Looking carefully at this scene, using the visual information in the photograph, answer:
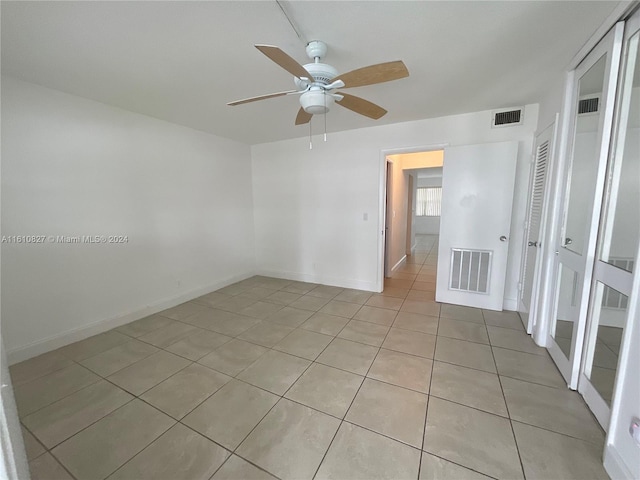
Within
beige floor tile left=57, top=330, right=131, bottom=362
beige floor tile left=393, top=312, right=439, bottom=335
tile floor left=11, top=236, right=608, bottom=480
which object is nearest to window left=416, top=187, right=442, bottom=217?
tile floor left=11, top=236, right=608, bottom=480

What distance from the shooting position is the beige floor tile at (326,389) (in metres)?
1.79

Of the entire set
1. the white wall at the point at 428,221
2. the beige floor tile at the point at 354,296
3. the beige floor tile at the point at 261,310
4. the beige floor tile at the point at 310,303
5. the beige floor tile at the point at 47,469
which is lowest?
the beige floor tile at the point at 47,469

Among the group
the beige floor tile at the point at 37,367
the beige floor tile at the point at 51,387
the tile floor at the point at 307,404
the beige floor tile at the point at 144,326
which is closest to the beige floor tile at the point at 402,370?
the tile floor at the point at 307,404

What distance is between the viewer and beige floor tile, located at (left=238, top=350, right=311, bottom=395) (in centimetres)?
201

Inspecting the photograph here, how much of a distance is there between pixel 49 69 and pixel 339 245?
359 cm

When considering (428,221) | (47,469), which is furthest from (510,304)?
(428,221)

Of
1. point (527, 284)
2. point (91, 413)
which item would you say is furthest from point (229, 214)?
point (527, 284)

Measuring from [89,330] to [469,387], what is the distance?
369 centimetres

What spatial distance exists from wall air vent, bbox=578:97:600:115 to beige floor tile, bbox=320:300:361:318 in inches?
110

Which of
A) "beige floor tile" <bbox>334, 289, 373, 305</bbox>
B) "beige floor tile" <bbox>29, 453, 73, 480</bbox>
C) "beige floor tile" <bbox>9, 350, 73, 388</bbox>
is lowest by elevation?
"beige floor tile" <bbox>29, 453, 73, 480</bbox>

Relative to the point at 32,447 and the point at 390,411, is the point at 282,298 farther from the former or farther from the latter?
the point at 32,447

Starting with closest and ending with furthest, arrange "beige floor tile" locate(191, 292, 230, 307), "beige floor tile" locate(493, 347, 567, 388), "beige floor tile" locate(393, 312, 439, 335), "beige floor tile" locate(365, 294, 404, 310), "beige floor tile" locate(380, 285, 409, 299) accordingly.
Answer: "beige floor tile" locate(493, 347, 567, 388), "beige floor tile" locate(393, 312, 439, 335), "beige floor tile" locate(365, 294, 404, 310), "beige floor tile" locate(191, 292, 230, 307), "beige floor tile" locate(380, 285, 409, 299)

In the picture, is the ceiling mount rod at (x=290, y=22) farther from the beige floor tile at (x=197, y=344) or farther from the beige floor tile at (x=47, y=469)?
the beige floor tile at (x=47, y=469)

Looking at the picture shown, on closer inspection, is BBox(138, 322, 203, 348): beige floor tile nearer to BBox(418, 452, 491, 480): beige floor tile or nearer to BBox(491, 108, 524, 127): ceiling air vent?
BBox(418, 452, 491, 480): beige floor tile
